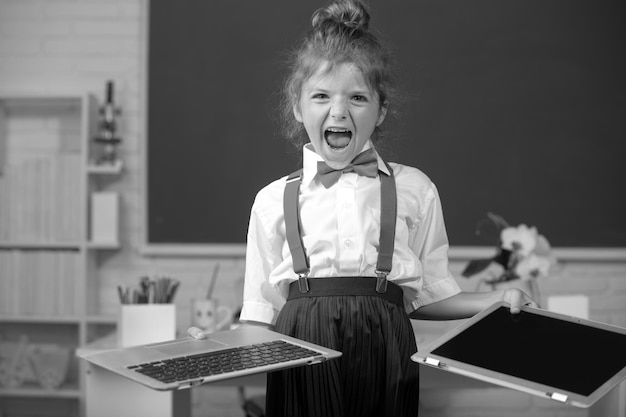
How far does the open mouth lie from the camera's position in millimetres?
1325

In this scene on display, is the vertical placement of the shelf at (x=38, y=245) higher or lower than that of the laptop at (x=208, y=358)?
higher

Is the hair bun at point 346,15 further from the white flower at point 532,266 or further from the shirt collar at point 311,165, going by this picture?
the white flower at point 532,266

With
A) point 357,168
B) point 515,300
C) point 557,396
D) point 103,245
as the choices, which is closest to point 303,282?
point 357,168

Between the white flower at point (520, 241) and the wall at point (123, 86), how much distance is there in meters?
1.01

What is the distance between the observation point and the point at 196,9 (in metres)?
3.14

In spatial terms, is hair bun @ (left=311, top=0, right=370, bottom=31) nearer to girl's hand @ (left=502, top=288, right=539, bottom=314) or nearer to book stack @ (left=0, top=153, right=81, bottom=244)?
girl's hand @ (left=502, top=288, right=539, bottom=314)

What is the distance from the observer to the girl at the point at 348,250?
127 cm

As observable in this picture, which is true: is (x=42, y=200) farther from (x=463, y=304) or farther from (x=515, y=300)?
(x=515, y=300)

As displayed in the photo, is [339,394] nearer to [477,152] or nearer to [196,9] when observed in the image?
[477,152]

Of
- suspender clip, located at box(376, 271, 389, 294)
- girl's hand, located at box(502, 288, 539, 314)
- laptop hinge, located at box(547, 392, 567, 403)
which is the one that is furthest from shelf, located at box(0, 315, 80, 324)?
laptop hinge, located at box(547, 392, 567, 403)

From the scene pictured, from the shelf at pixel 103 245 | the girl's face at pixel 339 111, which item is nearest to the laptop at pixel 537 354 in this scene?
the girl's face at pixel 339 111

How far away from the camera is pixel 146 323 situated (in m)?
Result: 2.13

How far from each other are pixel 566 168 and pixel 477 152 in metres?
0.36

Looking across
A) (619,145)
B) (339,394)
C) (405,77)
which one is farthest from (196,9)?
(339,394)
